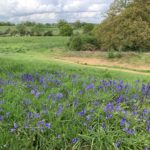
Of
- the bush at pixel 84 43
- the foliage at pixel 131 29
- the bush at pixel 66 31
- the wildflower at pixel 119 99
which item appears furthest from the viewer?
the bush at pixel 66 31

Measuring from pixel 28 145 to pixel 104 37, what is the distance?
925 inches

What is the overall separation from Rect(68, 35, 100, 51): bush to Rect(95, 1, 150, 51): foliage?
2404 millimetres

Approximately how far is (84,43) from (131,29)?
5.13 metres

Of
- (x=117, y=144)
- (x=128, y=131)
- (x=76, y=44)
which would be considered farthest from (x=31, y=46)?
(x=117, y=144)

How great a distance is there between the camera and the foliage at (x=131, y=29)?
2409 centimetres

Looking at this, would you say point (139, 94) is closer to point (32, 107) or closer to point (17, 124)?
point (32, 107)

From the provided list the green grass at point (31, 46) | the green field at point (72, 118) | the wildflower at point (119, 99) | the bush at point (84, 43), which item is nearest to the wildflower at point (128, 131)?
the green field at point (72, 118)

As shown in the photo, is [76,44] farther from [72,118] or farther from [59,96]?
[72,118]

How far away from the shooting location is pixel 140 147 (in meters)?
3.44

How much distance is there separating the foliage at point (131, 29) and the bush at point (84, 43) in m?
2.40

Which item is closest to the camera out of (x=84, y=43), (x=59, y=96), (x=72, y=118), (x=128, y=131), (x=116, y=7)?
(x=128, y=131)

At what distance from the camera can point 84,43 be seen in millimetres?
28047

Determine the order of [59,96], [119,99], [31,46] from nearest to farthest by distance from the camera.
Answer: [59,96], [119,99], [31,46]

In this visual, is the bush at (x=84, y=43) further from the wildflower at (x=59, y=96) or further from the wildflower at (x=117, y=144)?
the wildflower at (x=117, y=144)
